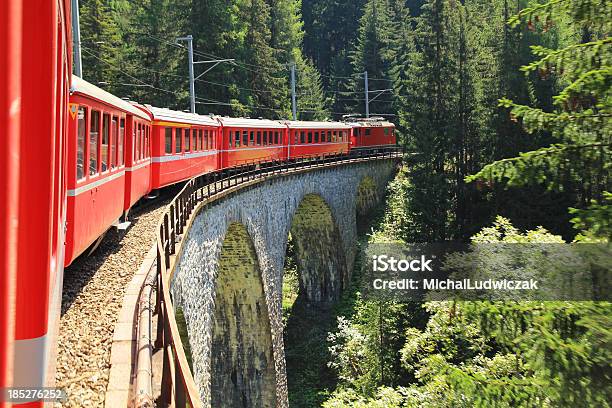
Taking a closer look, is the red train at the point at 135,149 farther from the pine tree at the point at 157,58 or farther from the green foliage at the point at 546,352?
the pine tree at the point at 157,58

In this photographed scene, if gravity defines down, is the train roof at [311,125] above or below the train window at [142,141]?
above

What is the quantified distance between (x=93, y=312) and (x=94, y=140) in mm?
2735

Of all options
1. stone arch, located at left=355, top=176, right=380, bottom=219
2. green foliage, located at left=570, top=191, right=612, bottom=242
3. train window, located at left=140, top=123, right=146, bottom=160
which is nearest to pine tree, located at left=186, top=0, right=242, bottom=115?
stone arch, located at left=355, top=176, right=380, bottom=219

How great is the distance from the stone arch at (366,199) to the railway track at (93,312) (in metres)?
37.7

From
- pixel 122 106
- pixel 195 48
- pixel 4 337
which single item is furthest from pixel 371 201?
pixel 4 337

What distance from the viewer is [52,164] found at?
239 cm

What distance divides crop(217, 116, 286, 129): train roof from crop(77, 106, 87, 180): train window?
17.0 meters

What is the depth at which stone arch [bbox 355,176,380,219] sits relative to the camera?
163 feet

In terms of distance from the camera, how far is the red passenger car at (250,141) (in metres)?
25.9

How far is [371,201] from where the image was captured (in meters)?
51.1

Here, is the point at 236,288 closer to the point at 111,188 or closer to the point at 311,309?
the point at 111,188

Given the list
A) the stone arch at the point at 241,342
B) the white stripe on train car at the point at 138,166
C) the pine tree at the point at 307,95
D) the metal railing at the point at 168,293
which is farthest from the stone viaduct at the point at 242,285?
the pine tree at the point at 307,95

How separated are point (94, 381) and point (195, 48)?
4767cm

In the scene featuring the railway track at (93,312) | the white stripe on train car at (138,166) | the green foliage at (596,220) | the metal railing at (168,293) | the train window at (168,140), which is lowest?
the railway track at (93,312)
